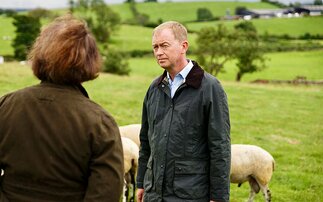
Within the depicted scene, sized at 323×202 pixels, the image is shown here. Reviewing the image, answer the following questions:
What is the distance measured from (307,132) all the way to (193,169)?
15020 millimetres

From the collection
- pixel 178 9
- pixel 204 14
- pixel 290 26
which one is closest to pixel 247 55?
pixel 290 26

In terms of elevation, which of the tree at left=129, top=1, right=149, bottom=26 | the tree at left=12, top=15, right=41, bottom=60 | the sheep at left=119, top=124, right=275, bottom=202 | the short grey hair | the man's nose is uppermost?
the short grey hair

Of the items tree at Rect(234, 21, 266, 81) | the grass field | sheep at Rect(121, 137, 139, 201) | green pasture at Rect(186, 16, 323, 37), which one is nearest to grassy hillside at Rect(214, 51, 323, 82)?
the grass field

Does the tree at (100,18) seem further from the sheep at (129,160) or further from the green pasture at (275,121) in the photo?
the sheep at (129,160)

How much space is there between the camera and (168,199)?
4.23 metres

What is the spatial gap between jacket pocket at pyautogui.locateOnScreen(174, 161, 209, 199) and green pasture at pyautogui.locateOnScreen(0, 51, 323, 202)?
563 cm

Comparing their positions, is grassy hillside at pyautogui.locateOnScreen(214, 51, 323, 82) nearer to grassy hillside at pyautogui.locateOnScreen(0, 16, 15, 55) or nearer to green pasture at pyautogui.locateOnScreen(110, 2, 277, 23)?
grassy hillside at pyautogui.locateOnScreen(0, 16, 15, 55)

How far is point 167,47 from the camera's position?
419 cm

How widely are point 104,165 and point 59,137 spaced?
0.33 metres

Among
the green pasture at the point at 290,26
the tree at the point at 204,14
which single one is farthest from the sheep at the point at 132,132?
the tree at the point at 204,14

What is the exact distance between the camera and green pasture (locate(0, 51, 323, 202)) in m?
10.9

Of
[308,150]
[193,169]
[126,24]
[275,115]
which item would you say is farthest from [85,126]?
[126,24]

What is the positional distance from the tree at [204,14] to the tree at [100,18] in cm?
2262

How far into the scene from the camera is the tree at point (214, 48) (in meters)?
53.2
